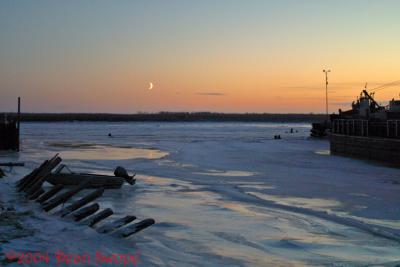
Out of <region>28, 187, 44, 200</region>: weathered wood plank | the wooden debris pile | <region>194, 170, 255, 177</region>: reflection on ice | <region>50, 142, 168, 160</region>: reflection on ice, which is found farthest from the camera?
<region>50, 142, 168, 160</region>: reflection on ice

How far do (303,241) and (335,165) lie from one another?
20739 millimetres

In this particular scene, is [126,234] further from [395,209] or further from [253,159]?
[253,159]

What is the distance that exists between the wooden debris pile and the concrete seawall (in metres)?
17.7

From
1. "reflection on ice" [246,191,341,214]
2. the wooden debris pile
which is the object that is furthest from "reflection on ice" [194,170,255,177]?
"reflection on ice" [246,191,341,214]

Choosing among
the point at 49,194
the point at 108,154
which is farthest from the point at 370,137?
the point at 49,194

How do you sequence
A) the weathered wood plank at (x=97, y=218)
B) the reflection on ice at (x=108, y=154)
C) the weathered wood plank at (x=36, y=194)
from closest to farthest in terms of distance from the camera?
the weathered wood plank at (x=97, y=218), the weathered wood plank at (x=36, y=194), the reflection on ice at (x=108, y=154)

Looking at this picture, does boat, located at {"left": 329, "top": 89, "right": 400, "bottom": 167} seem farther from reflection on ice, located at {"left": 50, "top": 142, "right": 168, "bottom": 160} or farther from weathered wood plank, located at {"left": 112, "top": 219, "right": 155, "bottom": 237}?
weathered wood plank, located at {"left": 112, "top": 219, "right": 155, "bottom": 237}

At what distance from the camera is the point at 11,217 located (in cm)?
1199

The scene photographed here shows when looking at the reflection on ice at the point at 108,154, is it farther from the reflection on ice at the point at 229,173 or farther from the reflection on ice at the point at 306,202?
the reflection on ice at the point at 306,202

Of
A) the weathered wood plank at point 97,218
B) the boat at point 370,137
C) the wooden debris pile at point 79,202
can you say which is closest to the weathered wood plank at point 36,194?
the wooden debris pile at point 79,202

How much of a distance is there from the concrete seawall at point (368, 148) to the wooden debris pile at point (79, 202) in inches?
698

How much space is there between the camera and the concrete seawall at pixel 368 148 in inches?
1244

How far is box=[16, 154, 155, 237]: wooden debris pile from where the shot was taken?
10.8 metres

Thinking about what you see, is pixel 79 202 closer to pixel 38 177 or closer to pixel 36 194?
pixel 36 194
